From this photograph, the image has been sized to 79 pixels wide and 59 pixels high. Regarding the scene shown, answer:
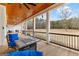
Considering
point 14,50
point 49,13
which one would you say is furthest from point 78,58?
point 14,50

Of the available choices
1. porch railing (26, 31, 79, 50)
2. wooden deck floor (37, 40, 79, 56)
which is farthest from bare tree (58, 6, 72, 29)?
wooden deck floor (37, 40, 79, 56)

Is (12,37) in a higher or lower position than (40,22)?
lower

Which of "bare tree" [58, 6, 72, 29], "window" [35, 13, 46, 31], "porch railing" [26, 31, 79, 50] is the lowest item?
"porch railing" [26, 31, 79, 50]

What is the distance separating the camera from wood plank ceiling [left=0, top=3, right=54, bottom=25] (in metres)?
1.96

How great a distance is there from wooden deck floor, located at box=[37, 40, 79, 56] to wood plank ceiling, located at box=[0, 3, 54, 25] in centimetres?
41

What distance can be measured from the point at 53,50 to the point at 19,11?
0.67 m

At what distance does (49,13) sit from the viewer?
1.98 m

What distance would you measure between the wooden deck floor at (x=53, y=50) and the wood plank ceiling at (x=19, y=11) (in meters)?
0.41

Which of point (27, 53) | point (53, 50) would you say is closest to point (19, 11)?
point (27, 53)

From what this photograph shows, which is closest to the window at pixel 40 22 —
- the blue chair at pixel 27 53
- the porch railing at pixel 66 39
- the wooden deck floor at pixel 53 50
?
the porch railing at pixel 66 39

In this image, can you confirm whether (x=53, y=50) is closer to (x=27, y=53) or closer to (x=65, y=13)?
(x=27, y=53)

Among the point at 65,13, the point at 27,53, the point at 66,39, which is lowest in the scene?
the point at 27,53

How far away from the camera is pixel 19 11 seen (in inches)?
79.0

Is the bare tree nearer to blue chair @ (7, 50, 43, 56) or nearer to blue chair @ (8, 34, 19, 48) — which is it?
blue chair @ (7, 50, 43, 56)
